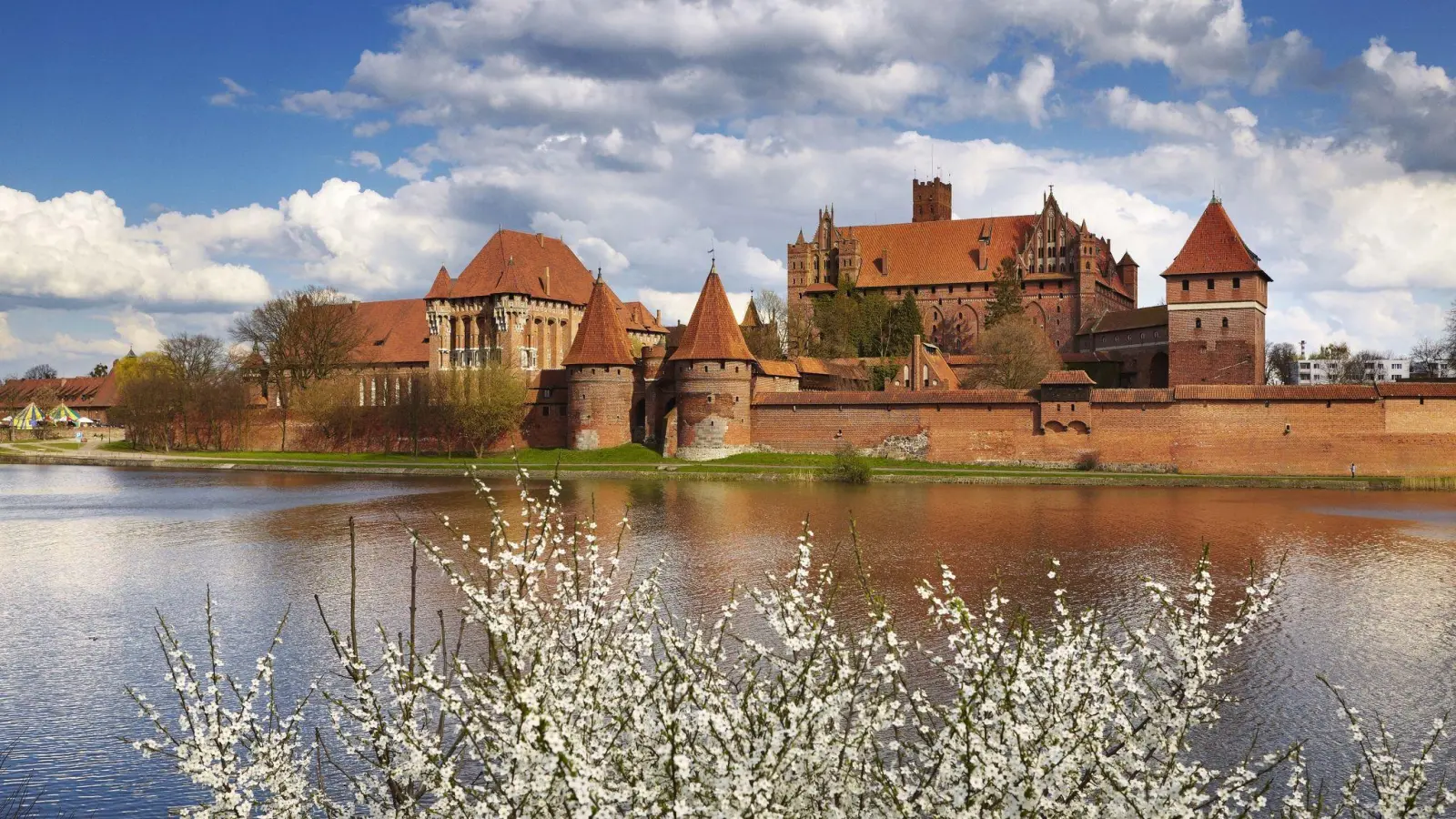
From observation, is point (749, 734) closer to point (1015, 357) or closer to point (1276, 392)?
point (1276, 392)

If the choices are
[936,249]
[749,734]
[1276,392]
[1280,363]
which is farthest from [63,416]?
[1280,363]

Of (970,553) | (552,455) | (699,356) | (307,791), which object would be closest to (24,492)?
(552,455)

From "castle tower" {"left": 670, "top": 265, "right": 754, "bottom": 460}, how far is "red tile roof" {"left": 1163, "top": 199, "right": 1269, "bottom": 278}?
14.6 meters

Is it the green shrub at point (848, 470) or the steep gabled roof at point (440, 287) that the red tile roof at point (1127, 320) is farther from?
the steep gabled roof at point (440, 287)

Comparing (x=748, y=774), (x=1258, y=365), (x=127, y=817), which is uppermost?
(x=1258, y=365)

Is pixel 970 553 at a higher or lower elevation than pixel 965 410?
lower

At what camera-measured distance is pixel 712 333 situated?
36094 mm

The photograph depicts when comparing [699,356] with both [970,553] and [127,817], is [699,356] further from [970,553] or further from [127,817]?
[127,817]

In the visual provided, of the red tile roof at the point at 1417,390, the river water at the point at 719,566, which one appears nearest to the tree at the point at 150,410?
the river water at the point at 719,566

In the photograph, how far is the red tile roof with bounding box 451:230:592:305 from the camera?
45812 mm

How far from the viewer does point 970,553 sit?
17.1 m

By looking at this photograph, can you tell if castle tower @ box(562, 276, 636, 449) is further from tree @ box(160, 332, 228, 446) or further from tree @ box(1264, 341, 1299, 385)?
tree @ box(1264, 341, 1299, 385)

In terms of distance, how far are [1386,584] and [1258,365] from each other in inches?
923

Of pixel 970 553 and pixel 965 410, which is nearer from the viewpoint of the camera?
pixel 970 553
